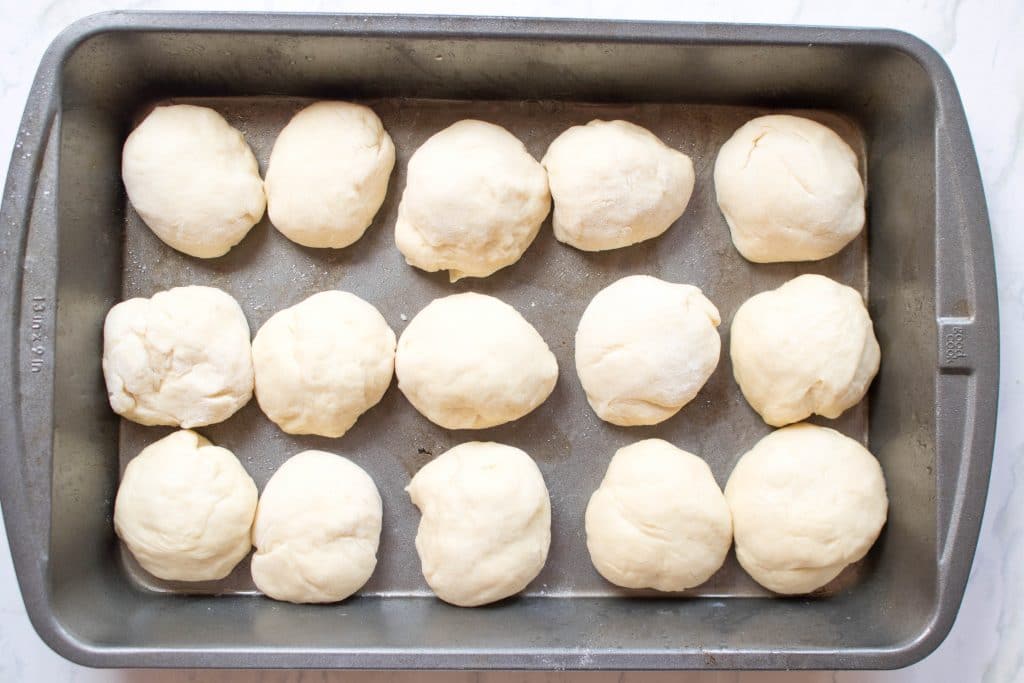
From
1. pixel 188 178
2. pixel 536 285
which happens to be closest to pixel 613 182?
pixel 536 285

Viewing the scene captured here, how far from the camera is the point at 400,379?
5.46 feet

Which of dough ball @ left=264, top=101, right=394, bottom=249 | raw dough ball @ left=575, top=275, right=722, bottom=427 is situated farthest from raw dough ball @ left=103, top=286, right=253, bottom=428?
raw dough ball @ left=575, top=275, right=722, bottom=427

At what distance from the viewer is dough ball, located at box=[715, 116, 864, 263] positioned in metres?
1.65

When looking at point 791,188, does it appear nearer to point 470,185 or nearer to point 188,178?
point 470,185

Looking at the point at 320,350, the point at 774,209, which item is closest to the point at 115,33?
the point at 320,350

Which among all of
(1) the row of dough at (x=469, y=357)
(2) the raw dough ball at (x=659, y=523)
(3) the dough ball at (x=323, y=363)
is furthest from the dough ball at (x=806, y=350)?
(3) the dough ball at (x=323, y=363)

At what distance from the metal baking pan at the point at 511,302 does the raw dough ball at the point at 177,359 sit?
59 mm

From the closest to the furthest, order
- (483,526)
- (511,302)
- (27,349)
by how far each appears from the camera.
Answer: (27,349) → (483,526) → (511,302)

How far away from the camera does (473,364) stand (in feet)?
5.25

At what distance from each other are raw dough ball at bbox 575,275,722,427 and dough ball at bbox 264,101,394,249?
1.73 ft

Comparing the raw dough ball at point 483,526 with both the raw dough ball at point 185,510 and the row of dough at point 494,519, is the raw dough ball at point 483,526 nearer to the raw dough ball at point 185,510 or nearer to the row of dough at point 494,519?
the row of dough at point 494,519

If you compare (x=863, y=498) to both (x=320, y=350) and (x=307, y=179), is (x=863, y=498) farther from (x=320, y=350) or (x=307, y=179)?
(x=307, y=179)

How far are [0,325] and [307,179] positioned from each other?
0.61 meters

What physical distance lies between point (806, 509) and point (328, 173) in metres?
1.16
